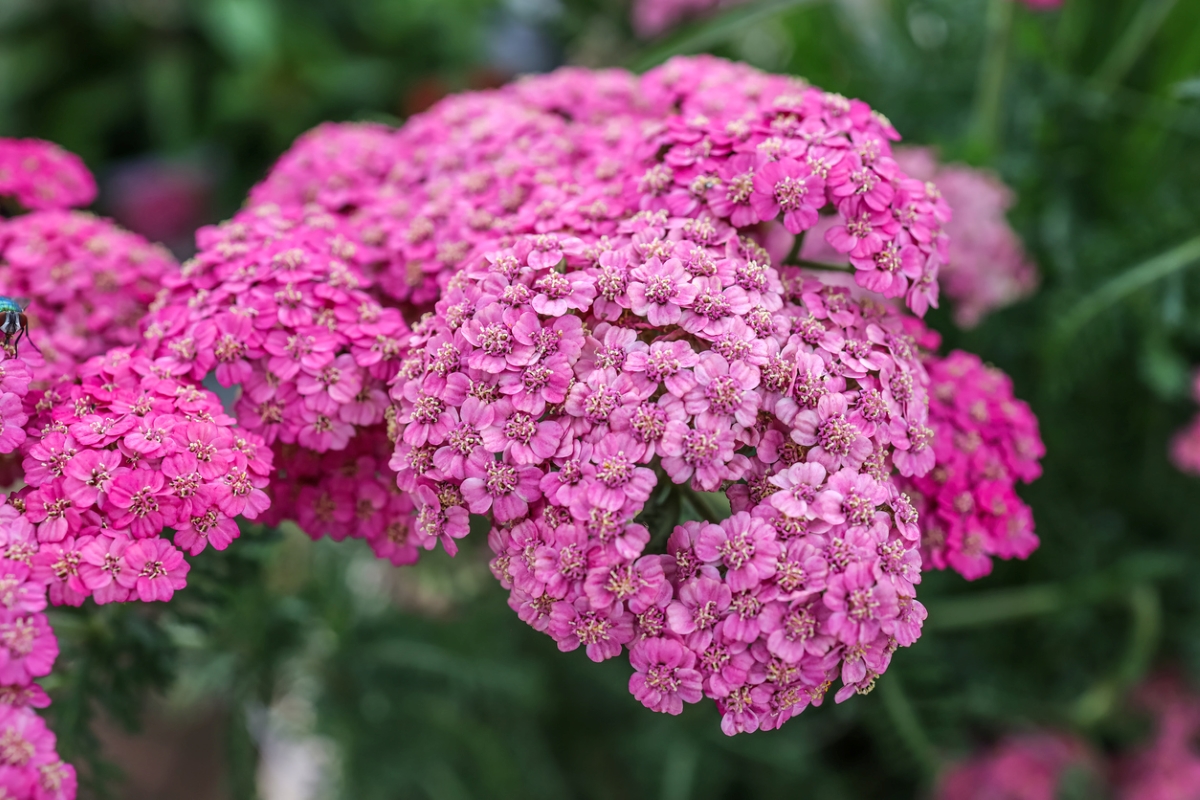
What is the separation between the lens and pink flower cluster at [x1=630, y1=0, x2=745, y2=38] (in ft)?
4.01

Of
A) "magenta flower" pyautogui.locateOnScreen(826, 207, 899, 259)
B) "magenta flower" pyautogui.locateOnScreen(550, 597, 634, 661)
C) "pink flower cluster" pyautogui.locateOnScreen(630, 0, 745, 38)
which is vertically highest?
"magenta flower" pyautogui.locateOnScreen(826, 207, 899, 259)

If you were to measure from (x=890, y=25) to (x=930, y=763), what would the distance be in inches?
40.2

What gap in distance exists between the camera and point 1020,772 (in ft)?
3.56

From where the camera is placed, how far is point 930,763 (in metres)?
0.96

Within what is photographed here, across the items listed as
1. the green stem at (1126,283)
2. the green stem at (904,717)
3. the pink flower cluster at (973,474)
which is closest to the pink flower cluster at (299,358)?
the pink flower cluster at (973,474)

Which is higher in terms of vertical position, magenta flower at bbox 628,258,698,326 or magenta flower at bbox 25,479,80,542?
magenta flower at bbox 628,258,698,326

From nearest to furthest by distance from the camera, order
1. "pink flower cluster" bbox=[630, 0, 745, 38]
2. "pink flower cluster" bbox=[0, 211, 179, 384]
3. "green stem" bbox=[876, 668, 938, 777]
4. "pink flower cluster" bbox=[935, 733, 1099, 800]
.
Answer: "pink flower cluster" bbox=[0, 211, 179, 384] → "green stem" bbox=[876, 668, 938, 777] → "pink flower cluster" bbox=[935, 733, 1099, 800] → "pink flower cluster" bbox=[630, 0, 745, 38]

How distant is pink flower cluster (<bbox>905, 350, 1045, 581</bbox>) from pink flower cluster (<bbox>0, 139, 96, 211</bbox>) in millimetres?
792

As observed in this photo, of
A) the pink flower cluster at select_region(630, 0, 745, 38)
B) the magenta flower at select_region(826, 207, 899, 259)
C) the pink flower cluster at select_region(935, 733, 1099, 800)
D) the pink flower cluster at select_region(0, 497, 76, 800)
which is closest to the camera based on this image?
the pink flower cluster at select_region(0, 497, 76, 800)

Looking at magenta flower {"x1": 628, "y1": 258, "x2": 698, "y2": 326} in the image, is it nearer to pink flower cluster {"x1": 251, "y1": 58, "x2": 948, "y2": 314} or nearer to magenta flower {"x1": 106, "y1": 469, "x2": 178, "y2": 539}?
pink flower cluster {"x1": 251, "y1": 58, "x2": 948, "y2": 314}

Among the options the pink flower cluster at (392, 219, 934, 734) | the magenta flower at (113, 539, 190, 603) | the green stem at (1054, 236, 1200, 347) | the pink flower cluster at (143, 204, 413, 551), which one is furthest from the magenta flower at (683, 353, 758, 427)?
the green stem at (1054, 236, 1200, 347)

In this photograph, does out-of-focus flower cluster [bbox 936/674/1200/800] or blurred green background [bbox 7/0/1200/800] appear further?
out-of-focus flower cluster [bbox 936/674/1200/800]

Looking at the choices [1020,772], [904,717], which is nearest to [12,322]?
[904,717]

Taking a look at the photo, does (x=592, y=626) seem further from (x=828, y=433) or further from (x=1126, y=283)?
(x=1126, y=283)
